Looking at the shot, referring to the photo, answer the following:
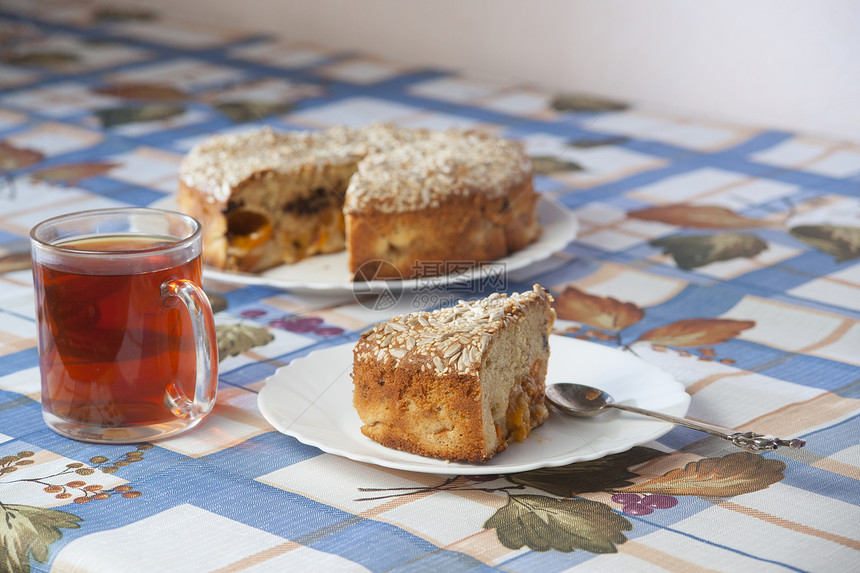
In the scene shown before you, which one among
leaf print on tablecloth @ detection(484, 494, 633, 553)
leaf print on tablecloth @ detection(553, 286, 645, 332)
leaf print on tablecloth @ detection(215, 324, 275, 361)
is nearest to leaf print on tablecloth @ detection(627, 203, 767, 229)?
leaf print on tablecloth @ detection(553, 286, 645, 332)

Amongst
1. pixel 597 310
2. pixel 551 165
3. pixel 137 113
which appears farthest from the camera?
pixel 137 113

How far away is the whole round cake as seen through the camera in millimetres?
1565

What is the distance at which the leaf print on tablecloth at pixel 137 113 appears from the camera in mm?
2492

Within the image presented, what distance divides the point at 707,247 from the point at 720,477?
82cm

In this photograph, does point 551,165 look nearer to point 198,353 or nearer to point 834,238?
point 834,238

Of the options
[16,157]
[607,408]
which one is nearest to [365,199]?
[607,408]

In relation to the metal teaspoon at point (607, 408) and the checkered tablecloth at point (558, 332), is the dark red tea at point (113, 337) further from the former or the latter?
the metal teaspoon at point (607, 408)

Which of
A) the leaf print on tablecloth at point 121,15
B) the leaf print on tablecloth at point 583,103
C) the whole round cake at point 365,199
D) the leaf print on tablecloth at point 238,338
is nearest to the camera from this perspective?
the leaf print on tablecloth at point 238,338

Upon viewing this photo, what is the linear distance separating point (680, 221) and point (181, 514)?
4.02 feet

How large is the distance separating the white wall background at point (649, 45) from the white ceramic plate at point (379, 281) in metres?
1.14

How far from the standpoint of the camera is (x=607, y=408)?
1.04 m

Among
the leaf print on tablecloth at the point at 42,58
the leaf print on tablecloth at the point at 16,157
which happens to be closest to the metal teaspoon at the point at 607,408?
the leaf print on tablecloth at the point at 16,157

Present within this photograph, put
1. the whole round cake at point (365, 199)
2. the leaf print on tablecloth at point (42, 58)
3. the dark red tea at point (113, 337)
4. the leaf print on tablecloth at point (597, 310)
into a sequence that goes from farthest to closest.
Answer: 1. the leaf print on tablecloth at point (42, 58)
2. the whole round cake at point (365, 199)
3. the leaf print on tablecloth at point (597, 310)
4. the dark red tea at point (113, 337)

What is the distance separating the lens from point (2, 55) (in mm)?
3133
